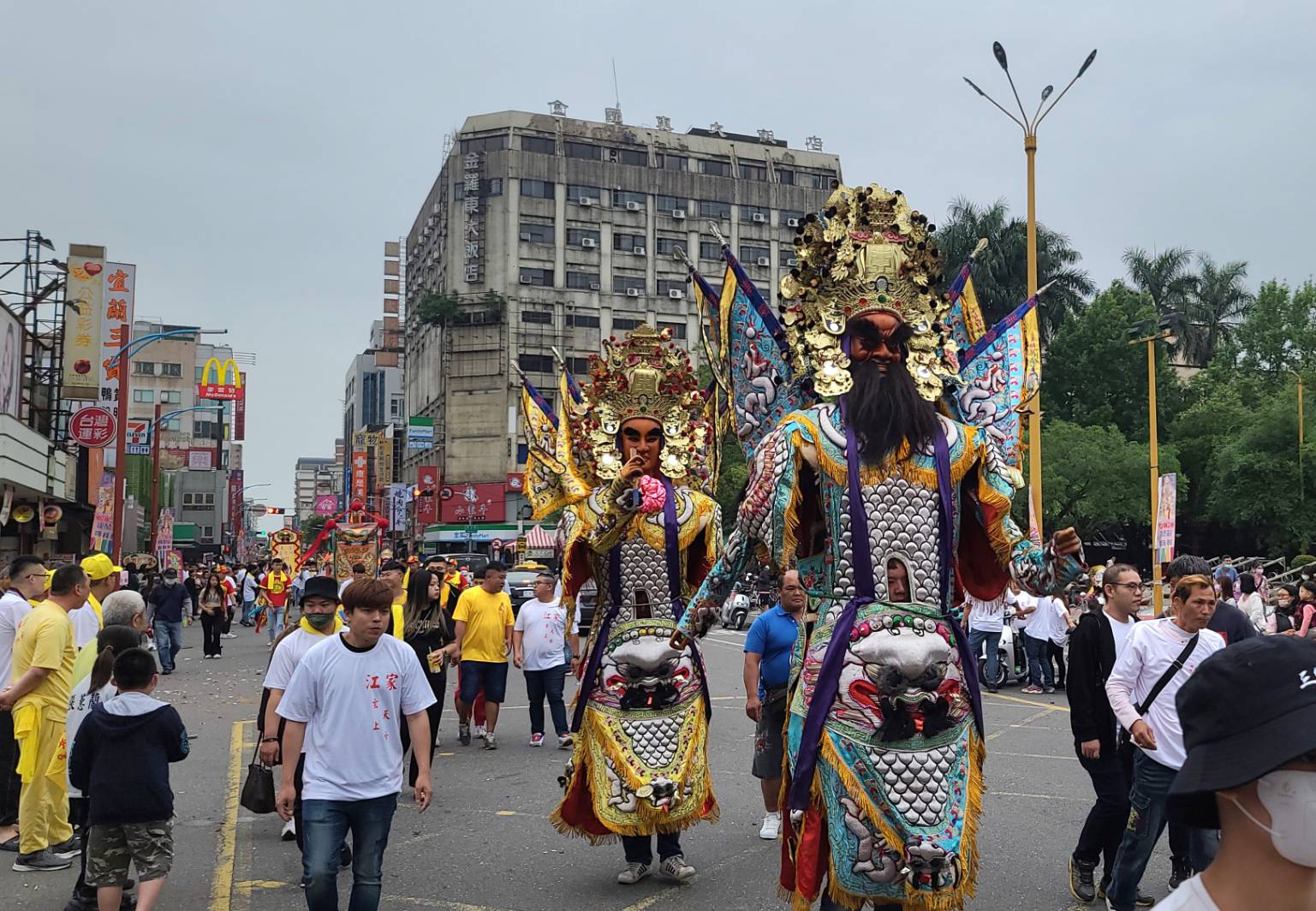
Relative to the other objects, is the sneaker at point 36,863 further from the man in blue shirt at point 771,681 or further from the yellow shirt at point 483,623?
the yellow shirt at point 483,623

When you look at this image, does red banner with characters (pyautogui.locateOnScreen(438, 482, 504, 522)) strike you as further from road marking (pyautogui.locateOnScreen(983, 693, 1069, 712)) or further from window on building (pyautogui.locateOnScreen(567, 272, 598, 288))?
road marking (pyautogui.locateOnScreen(983, 693, 1069, 712))

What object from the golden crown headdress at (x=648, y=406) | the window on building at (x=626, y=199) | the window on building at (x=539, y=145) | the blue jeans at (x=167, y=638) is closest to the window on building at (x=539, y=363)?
the window on building at (x=626, y=199)

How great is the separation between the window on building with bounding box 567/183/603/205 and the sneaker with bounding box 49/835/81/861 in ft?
211

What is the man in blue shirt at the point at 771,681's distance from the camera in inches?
286

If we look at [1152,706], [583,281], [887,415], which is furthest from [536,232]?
[887,415]

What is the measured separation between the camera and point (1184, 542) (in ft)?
163

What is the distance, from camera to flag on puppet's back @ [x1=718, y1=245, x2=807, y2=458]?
17.8ft

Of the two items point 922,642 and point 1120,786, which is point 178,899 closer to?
point 922,642

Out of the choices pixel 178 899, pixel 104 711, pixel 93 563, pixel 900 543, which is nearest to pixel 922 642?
pixel 900 543

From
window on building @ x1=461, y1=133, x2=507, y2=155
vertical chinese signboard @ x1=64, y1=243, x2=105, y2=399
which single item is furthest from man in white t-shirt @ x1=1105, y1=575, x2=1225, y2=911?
window on building @ x1=461, y1=133, x2=507, y2=155

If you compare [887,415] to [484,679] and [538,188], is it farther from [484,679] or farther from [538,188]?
[538,188]

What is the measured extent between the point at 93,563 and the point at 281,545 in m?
20.3

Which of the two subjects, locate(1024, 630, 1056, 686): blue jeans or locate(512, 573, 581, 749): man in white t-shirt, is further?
locate(1024, 630, 1056, 686): blue jeans

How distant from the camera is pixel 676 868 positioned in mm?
6586
